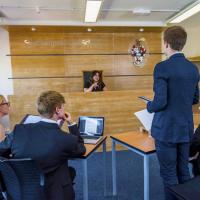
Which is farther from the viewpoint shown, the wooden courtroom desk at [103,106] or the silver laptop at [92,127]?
the wooden courtroom desk at [103,106]

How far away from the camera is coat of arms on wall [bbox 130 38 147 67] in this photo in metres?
5.71

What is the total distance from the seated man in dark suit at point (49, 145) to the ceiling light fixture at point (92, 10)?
240 centimetres

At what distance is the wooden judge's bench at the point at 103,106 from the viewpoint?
13.6ft

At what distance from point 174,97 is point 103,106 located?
2.61 m

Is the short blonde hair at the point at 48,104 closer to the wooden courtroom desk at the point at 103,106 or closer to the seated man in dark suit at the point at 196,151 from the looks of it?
the seated man in dark suit at the point at 196,151

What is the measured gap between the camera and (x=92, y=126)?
246cm

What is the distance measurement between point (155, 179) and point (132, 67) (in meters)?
3.25

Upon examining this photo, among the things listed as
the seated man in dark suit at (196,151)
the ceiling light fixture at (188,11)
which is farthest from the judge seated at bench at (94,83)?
the seated man in dark suit at (196,151)

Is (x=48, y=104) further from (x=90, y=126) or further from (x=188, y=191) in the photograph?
(x=188, y=191)

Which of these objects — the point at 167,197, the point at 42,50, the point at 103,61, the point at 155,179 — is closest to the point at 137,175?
the point at 155,179

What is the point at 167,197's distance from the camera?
192 cm

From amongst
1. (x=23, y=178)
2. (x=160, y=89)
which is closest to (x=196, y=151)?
(x=160, y=89)

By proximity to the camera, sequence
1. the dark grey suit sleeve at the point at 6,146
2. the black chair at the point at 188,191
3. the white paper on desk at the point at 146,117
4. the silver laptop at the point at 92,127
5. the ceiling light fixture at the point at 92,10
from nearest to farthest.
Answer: the black chair at the point at 188,191 → the dark grey suit sleeve at the point at 6,146 → the white paper on desk at the point at 146,117 → the silver laptop at the point at 92,127 → the ceiling light fixture at the point at 92,10

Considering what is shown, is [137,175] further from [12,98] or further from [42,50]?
[42,50]
